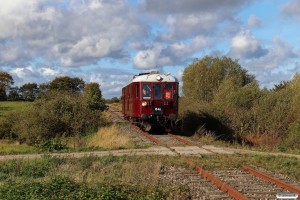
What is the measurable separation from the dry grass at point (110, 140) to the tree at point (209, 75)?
1095 inches

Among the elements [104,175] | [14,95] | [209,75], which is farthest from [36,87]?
[14,95]

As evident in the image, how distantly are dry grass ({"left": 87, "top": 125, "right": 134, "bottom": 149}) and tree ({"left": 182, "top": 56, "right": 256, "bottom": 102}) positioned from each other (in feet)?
91.2

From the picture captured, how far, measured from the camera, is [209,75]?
53094 millimetres

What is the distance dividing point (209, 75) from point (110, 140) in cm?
3383

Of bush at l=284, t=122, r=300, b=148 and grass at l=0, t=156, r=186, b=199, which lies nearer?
grass at l=0, t=156, r=186, b=199

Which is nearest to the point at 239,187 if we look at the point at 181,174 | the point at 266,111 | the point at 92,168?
the point at 181,174

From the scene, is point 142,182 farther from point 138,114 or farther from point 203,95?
point 203,95

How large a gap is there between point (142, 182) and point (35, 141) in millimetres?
15745

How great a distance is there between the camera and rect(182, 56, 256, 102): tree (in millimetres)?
51312

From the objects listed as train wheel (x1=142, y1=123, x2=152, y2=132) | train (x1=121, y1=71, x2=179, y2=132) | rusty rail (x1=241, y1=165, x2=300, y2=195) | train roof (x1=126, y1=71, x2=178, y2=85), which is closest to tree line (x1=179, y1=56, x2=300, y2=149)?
train (x1=121, y1=71, x2=179, y2=132)

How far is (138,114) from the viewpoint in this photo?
2483 cm

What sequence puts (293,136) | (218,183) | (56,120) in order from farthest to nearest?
1. (293,136)
2. (56,120)
3. (218,183)

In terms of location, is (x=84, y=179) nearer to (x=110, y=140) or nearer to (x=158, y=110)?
(x=110, y=140)

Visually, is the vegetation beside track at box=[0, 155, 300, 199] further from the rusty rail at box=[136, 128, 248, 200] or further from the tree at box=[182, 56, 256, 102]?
the tree at box=[182, 56, 256, 102]
